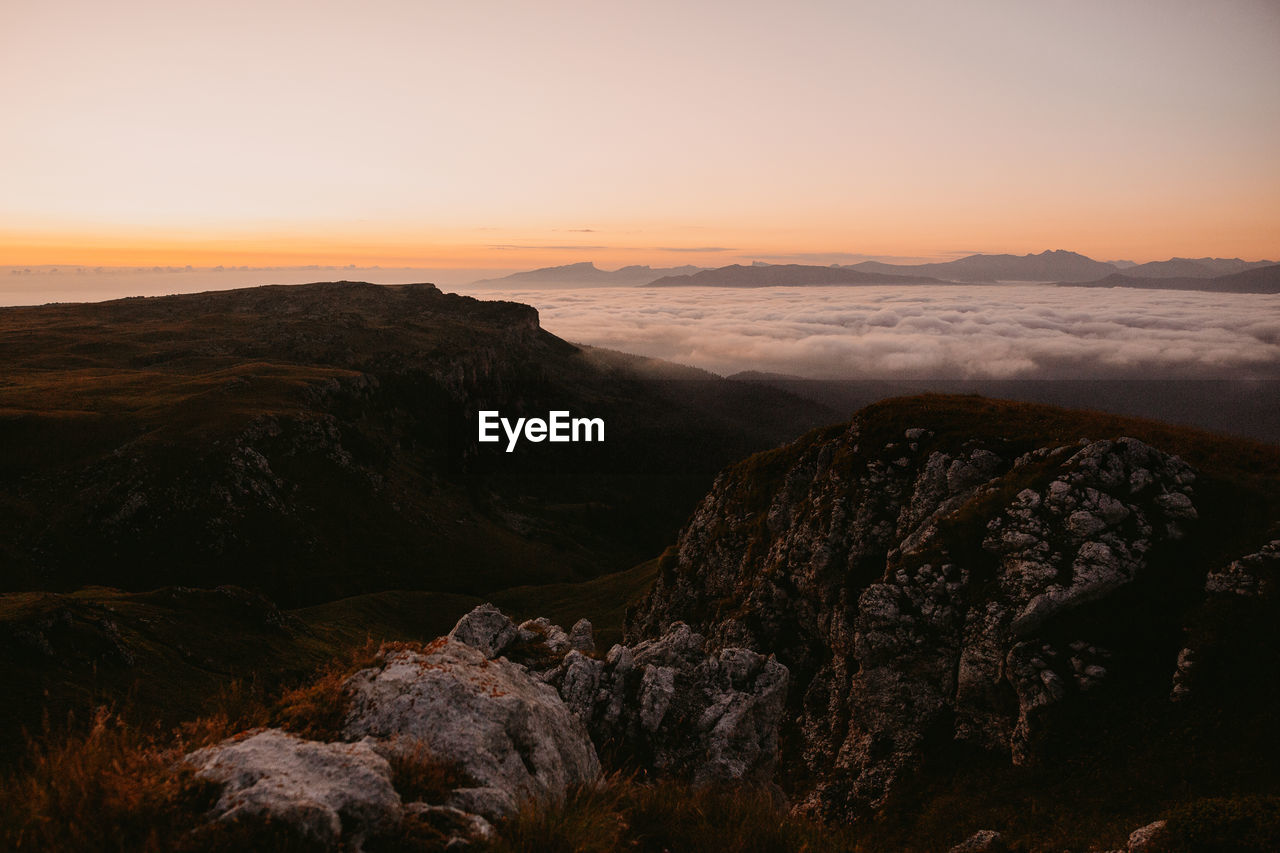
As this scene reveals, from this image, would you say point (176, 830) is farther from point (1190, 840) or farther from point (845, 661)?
point (845, 661)

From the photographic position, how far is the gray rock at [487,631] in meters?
28.8

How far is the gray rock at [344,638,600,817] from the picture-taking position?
489 inches

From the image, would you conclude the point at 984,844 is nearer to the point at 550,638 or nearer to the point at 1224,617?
the point at 1224,617

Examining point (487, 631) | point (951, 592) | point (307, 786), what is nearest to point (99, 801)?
point (307, 786)

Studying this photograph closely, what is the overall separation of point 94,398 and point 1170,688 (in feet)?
664

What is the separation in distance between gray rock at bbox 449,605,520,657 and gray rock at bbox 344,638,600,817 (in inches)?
517

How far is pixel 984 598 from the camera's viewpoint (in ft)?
101

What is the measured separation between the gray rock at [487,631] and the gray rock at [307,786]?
18.1 m

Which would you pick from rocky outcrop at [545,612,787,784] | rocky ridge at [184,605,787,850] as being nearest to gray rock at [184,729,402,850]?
rocky ridge at [184,605,787,850]

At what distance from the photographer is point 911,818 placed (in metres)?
27.4

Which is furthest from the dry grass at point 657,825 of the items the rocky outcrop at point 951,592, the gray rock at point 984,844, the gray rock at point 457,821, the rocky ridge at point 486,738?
the rocky outcrop at point 951,592

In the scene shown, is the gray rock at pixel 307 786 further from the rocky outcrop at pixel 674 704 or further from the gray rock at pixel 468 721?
the rocky outcrop at pixel 674 704

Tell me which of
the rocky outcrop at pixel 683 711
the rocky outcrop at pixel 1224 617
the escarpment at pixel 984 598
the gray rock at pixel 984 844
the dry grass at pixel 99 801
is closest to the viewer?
the dry grass at pixel 99 801

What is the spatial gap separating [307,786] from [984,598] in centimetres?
3126
